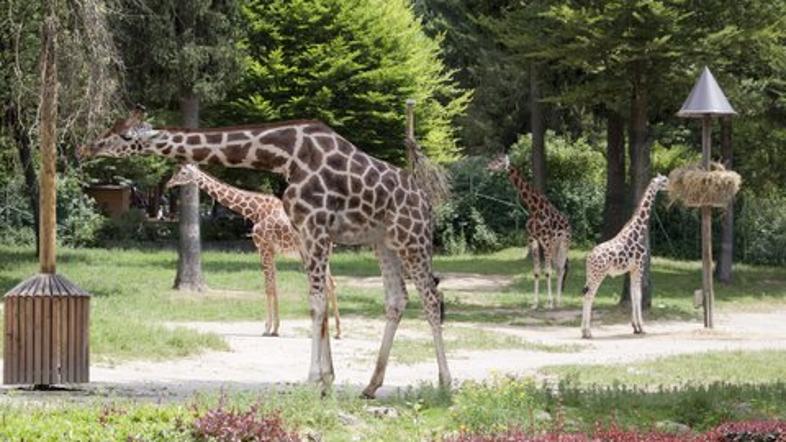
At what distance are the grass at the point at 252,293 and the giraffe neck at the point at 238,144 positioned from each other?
14.2ft

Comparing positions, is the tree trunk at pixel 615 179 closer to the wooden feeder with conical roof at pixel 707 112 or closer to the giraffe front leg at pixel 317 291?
the wooden feeder with conical roof at pixel 707 112

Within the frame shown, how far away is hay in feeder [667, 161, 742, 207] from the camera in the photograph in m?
25.7

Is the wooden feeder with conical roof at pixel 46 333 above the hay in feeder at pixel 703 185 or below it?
below

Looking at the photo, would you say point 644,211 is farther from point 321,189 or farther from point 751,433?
point 751,433

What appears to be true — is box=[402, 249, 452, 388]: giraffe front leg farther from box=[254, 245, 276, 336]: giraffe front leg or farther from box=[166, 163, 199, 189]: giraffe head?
box=[166, 163, 199, 189]: giraffe head

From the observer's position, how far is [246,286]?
3219cm

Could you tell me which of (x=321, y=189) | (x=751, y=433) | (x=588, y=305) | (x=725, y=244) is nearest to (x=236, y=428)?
(x=751, y=433)

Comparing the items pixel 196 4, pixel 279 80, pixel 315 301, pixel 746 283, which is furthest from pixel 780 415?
pixel 279 80

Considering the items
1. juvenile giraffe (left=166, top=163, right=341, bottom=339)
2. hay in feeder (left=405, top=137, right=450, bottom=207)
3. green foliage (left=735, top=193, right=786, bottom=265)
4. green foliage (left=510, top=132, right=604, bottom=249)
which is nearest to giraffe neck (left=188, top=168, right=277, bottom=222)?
juvenile giraffe (left=166, top=163, right=341, bottom=339)

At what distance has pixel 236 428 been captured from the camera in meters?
9.38

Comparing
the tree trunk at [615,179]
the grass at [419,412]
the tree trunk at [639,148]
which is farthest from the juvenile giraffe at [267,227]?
the tree trunk at [615,179]

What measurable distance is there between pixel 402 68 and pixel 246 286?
45.8 feet

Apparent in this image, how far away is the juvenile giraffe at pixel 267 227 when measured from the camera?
22.0m

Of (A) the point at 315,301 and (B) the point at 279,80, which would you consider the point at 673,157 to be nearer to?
(B) the point at 279,80
